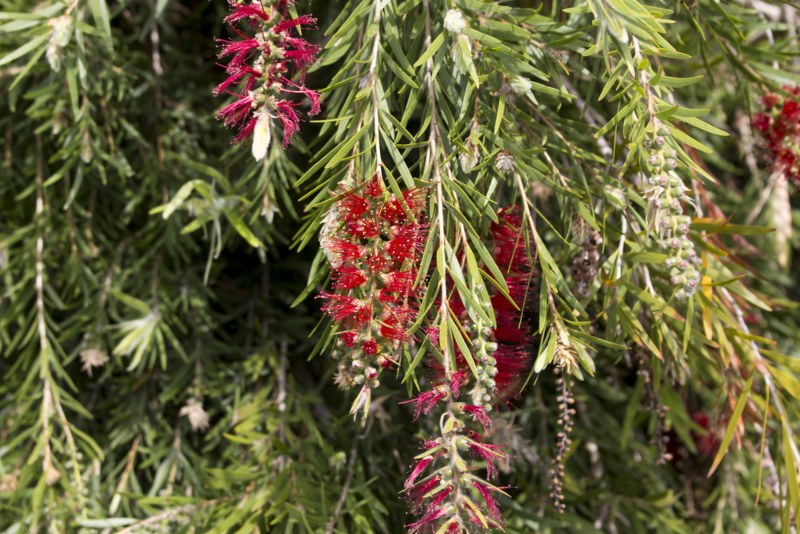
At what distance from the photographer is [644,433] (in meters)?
1.27

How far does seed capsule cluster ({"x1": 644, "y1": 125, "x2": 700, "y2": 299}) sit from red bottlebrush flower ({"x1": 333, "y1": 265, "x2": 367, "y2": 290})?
0.24m

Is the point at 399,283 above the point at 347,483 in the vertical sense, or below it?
above

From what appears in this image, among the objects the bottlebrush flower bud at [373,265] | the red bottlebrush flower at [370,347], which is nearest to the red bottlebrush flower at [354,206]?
the bottlebrush flower bud at [373,265]

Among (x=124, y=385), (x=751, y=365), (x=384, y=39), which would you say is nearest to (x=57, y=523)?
(x=124, y=385)

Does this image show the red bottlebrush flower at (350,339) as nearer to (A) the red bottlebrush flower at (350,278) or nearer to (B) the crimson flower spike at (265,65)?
(A) the red bottlebrush flower at (350,278)

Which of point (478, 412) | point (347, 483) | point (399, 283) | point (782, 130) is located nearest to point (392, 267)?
point (399, 283)

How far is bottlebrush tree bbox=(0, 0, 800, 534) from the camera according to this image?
0.61 meters

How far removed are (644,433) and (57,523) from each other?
37.4 inches

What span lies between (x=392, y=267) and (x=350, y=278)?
0.04 meters

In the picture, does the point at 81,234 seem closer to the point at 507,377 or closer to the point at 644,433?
the point at 507,377

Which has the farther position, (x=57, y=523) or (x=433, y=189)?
(x=57, y=523)

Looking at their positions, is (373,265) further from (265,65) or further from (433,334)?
(265,65)

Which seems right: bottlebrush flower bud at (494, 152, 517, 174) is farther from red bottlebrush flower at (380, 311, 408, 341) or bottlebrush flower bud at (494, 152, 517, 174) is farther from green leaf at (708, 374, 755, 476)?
green leaf at (708, 374, 755, 476)

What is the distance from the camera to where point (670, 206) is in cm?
57
